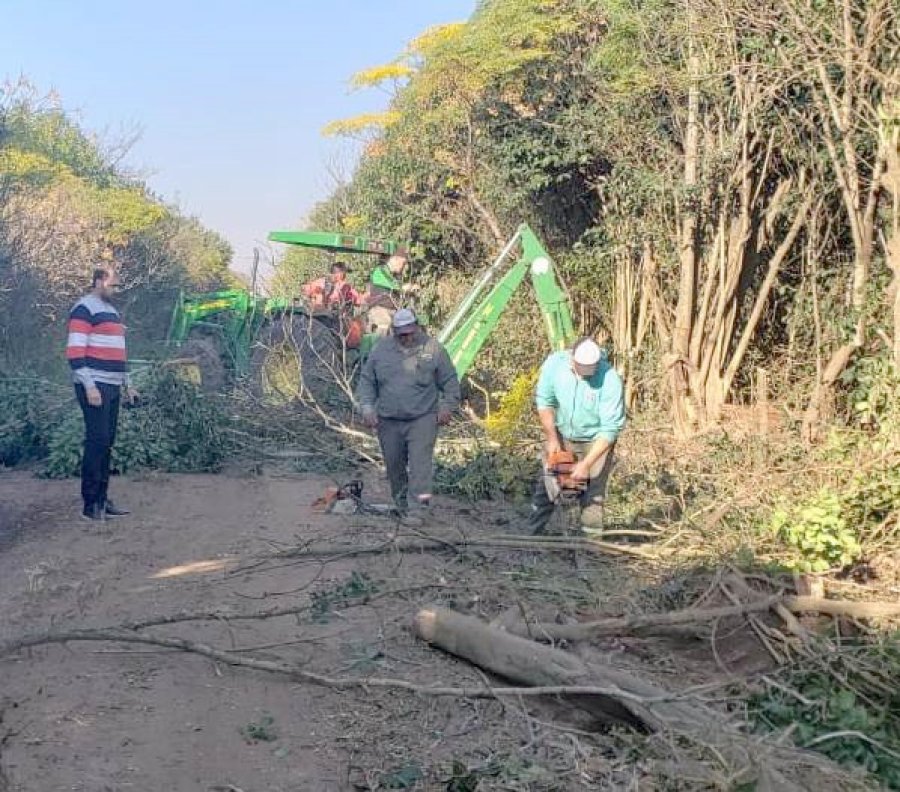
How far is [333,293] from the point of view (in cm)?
1620

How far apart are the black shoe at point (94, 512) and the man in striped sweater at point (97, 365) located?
9.1 inches

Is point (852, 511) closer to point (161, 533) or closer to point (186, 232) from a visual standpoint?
point (161, 533)

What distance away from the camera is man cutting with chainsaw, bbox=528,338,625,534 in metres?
7.96

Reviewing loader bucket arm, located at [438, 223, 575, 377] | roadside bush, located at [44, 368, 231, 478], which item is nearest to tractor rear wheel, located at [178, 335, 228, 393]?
roadside bush, located at [44, 368, 231, 478]

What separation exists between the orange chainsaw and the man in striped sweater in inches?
135

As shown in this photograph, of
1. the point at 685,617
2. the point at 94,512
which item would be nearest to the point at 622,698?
the point at 685,617

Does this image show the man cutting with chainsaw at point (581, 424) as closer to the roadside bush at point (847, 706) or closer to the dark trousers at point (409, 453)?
the dark trousers at point (409, 453)

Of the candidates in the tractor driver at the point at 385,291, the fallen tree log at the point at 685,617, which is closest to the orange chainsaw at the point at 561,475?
the fallen tree log at the point at 685,617

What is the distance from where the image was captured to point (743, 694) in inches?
216

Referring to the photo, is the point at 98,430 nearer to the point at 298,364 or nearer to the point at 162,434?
the point at 162,434

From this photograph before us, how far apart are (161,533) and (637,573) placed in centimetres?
375

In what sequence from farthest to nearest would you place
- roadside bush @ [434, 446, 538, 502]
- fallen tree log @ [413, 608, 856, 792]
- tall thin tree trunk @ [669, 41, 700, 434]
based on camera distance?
tall thin tree trunk @ [669, 41, 700, 434]
roadside bush @ [434, 446, 538, 502]
fallen tree log @ [413, 608, 856, 792]

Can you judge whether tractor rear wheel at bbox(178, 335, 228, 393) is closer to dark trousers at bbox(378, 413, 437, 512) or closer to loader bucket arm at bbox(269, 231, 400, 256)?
loader bucket arm at bbox(269, 231, 400, 256)

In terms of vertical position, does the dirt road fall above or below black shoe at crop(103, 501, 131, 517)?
above
